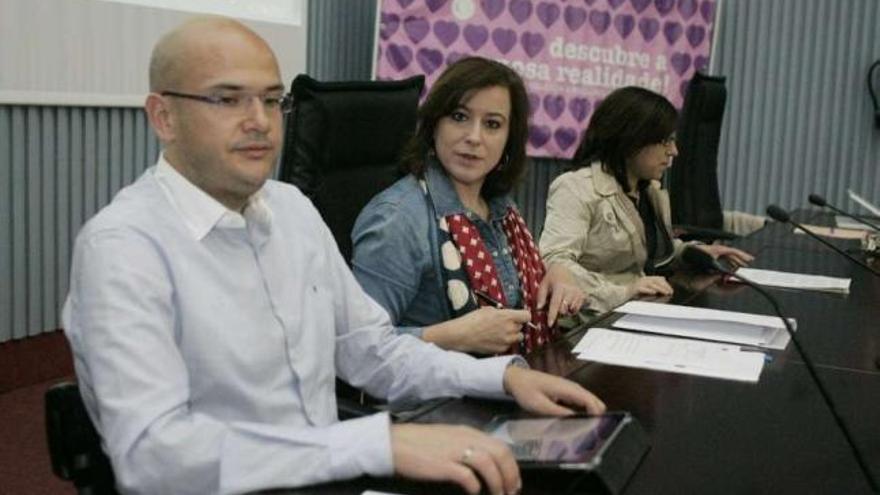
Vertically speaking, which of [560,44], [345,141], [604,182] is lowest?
[604,182]

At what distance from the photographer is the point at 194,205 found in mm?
1380

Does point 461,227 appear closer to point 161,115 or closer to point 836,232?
point 161,115

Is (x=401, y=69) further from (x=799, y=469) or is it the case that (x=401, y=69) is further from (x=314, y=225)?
(x=799, y=469)

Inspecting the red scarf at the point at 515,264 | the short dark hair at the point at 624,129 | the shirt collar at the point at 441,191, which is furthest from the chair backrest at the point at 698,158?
the shirt collar at the point at 441,191

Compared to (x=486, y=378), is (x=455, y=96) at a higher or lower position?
higher

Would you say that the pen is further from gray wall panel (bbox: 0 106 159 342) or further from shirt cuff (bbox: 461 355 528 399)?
gray wall panel (bbox: 0 106 159 342)

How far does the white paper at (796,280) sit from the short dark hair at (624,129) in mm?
471

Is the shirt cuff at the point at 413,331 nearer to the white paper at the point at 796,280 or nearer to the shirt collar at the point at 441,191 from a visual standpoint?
the shirt collar at the point at 441,191

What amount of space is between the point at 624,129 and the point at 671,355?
1.41 meters

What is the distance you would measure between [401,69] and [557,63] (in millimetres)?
738

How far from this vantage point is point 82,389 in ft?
4.28

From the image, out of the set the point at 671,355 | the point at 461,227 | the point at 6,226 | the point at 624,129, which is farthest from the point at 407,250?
the point at 6,226

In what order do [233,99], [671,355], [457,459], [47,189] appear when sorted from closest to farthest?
[457,459] < [233,99] < [671,355] < [47,189]

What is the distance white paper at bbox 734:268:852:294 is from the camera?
8.55ft
